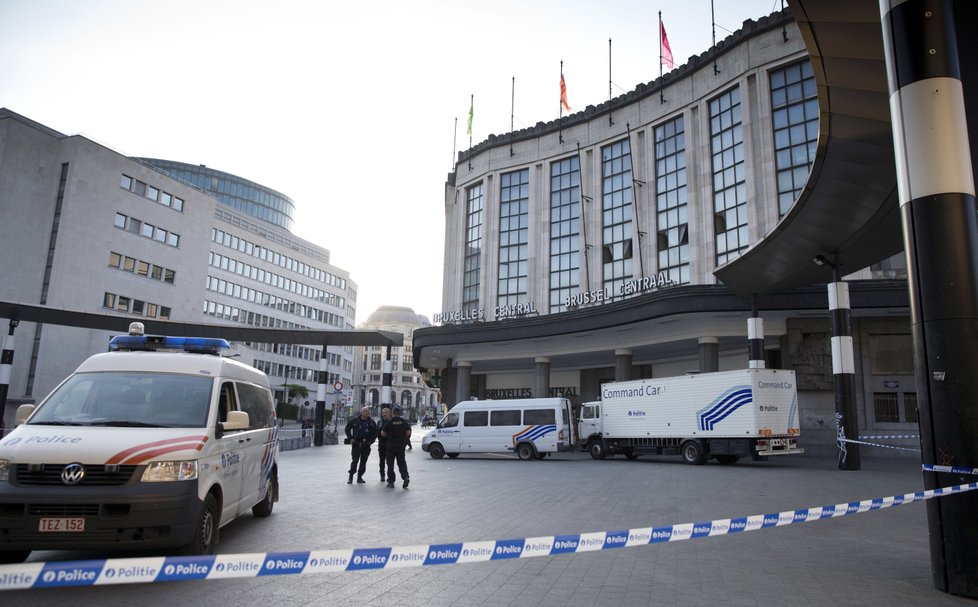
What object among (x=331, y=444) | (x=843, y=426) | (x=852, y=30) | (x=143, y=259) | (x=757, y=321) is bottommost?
(x=331, y=444)

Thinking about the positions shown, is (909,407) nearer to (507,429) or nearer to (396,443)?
(507,429)

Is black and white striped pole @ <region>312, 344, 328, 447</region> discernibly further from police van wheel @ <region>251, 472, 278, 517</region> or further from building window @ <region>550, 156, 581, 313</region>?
police van wheel @ <region>251, 472, 278, 517</region>

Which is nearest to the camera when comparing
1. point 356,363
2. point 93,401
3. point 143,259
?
point 93,401

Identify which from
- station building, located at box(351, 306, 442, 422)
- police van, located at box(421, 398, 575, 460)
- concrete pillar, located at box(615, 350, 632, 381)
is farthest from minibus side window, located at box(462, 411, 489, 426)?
Result: station building, located at box(351, 306, 442, 422)

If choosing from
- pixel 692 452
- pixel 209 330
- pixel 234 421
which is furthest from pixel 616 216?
pixel 234 421

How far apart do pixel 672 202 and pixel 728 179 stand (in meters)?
3.97

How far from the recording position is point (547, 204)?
43594mm

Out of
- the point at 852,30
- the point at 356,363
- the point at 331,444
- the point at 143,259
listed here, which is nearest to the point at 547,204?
the point at 331,444

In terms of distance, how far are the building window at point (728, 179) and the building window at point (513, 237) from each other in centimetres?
1406

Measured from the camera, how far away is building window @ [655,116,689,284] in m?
35.7

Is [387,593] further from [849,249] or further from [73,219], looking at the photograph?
[73,219]

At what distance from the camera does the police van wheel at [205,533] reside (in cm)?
582

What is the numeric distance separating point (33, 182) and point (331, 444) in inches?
1158

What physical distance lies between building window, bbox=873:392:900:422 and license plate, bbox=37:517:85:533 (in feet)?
98.0
